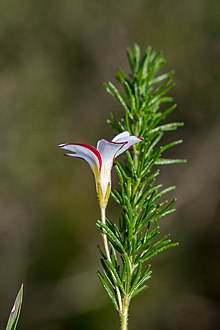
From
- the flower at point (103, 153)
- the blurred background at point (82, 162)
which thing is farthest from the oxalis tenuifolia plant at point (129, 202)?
the blurred background at point (82, 162)

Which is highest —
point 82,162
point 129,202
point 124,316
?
point 82,162

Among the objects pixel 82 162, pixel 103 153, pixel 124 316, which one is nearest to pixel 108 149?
pixel 103 153

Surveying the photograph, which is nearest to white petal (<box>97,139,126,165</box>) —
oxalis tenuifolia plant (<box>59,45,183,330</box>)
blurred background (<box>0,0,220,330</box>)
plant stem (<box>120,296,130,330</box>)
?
A: oxalis tenuifolia plant (<box>59,45,183,330</box>)

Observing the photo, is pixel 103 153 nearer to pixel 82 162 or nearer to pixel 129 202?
pixel 129 202

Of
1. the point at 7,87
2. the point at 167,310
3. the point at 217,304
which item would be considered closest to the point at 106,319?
the point at 167,310

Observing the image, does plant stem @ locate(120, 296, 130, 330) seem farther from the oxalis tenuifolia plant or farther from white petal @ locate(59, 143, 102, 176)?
white petal @ locate(59, 143, 102, 176)

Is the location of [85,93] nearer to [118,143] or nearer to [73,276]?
[73,276]

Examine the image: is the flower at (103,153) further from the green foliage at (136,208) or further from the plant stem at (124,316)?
the plant stem at (124,316)
